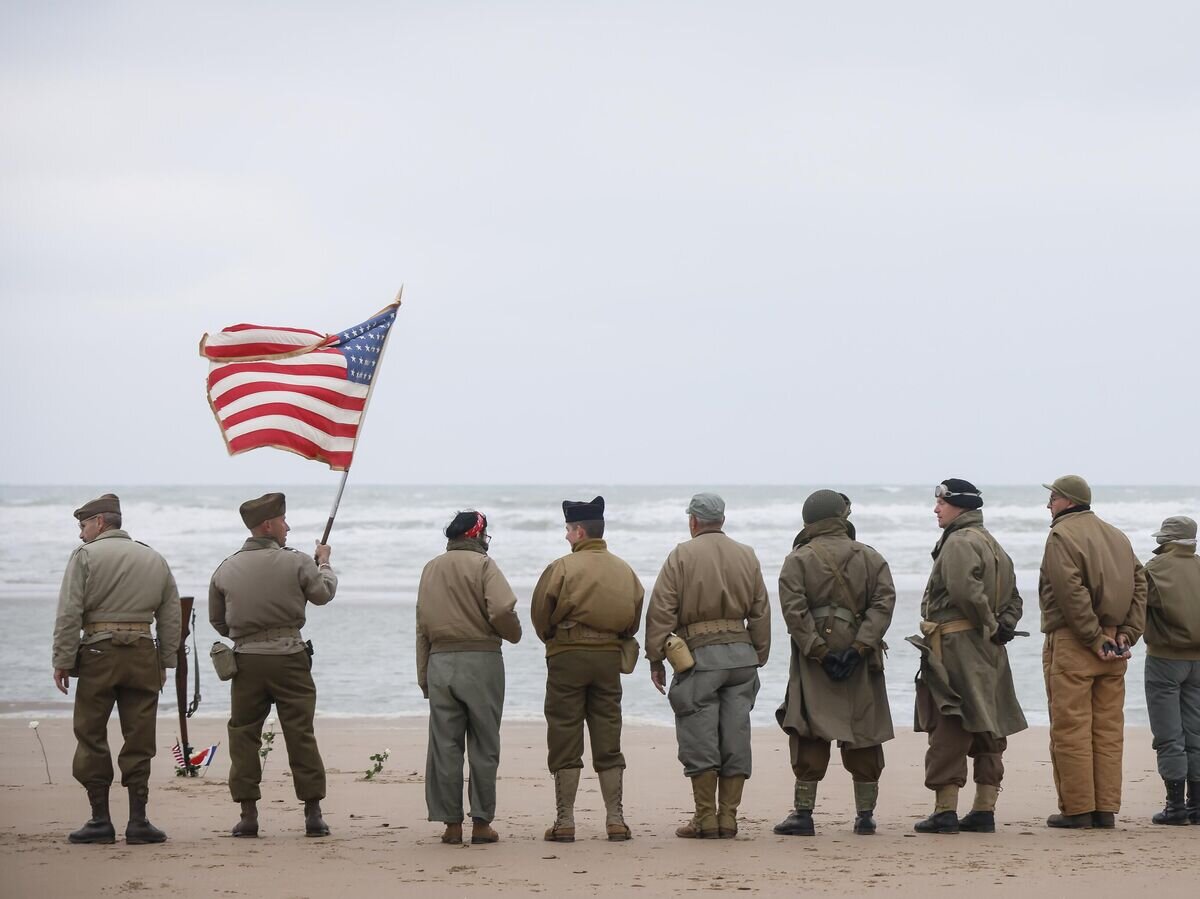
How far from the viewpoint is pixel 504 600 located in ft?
22.3

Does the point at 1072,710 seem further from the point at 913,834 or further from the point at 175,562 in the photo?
the point at 175,562

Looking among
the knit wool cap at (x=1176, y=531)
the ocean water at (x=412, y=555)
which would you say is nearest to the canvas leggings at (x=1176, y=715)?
the knit wool cap at (x=1176, y=531)

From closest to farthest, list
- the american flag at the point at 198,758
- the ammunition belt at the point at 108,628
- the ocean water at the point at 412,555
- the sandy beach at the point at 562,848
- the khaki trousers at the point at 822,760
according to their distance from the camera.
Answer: the sandy beach at the point at 562,848, the ammunition belt at the point at 108,628, the khaki trousers at the point at 822,760, the american flag at the point at 198,758, the ocean water at the point at 412,555

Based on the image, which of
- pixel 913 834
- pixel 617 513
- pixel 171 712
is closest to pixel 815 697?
pixel 913 834

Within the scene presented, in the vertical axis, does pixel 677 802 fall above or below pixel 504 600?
below

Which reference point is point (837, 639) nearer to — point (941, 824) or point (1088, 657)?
point (941, 824)

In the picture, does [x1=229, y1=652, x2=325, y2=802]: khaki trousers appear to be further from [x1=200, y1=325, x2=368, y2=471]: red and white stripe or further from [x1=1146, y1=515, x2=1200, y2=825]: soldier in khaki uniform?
[x1=1146, y1=515, x2=1200, y2=825]: soldier in khaki uniform

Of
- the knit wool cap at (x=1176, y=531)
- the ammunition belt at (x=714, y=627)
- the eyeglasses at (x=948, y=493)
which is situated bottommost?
the ammunition belt at (x=714, y=627)

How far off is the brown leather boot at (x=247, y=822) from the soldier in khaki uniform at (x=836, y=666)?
2630 millimetres

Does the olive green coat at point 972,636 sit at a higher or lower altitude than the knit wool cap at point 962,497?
lower

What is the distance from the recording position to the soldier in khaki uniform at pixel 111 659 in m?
6.65

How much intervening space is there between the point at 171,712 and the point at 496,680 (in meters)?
6.15

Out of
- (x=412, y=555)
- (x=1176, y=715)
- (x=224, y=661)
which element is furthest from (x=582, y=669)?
(x=412, y=555)

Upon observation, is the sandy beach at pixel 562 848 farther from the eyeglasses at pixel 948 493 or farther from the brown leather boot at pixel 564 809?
the eyeglasses at pixel 948 493
